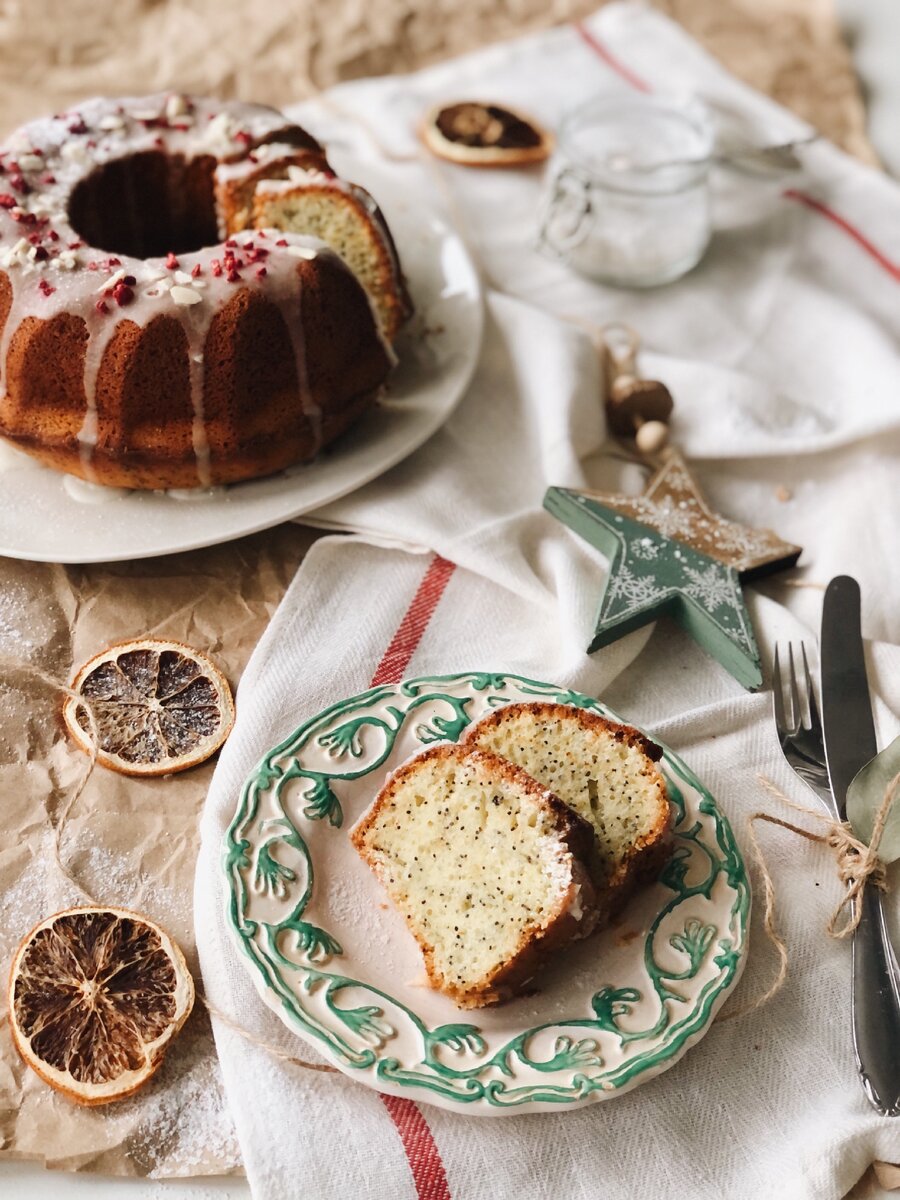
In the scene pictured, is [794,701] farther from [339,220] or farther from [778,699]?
[339,220]

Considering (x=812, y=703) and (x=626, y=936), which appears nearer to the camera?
(x=626, y=936)

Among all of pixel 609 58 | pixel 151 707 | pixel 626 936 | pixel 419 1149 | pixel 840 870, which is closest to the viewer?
pixel 419 1149

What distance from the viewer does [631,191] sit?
2.50 m

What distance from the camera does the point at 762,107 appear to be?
3100 millimetres


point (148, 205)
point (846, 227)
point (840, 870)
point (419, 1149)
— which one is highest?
point (148, 205)

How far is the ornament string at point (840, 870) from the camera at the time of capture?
1533 millimetres

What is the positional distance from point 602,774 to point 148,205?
144 cm

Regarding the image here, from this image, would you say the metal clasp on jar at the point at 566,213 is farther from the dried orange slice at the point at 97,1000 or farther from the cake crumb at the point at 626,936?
the dried orange slice at the point at 97,1000

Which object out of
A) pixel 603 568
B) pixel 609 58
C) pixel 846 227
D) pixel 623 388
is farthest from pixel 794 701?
pixel 609 58

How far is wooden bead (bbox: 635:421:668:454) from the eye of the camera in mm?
2254

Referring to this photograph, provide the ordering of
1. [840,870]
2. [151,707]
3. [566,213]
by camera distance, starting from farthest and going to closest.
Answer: [566,213] → [151,707] → [840,870]

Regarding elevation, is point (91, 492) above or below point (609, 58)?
below

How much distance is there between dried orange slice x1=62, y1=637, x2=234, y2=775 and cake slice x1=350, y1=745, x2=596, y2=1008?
13.7 inches

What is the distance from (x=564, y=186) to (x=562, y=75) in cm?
78
